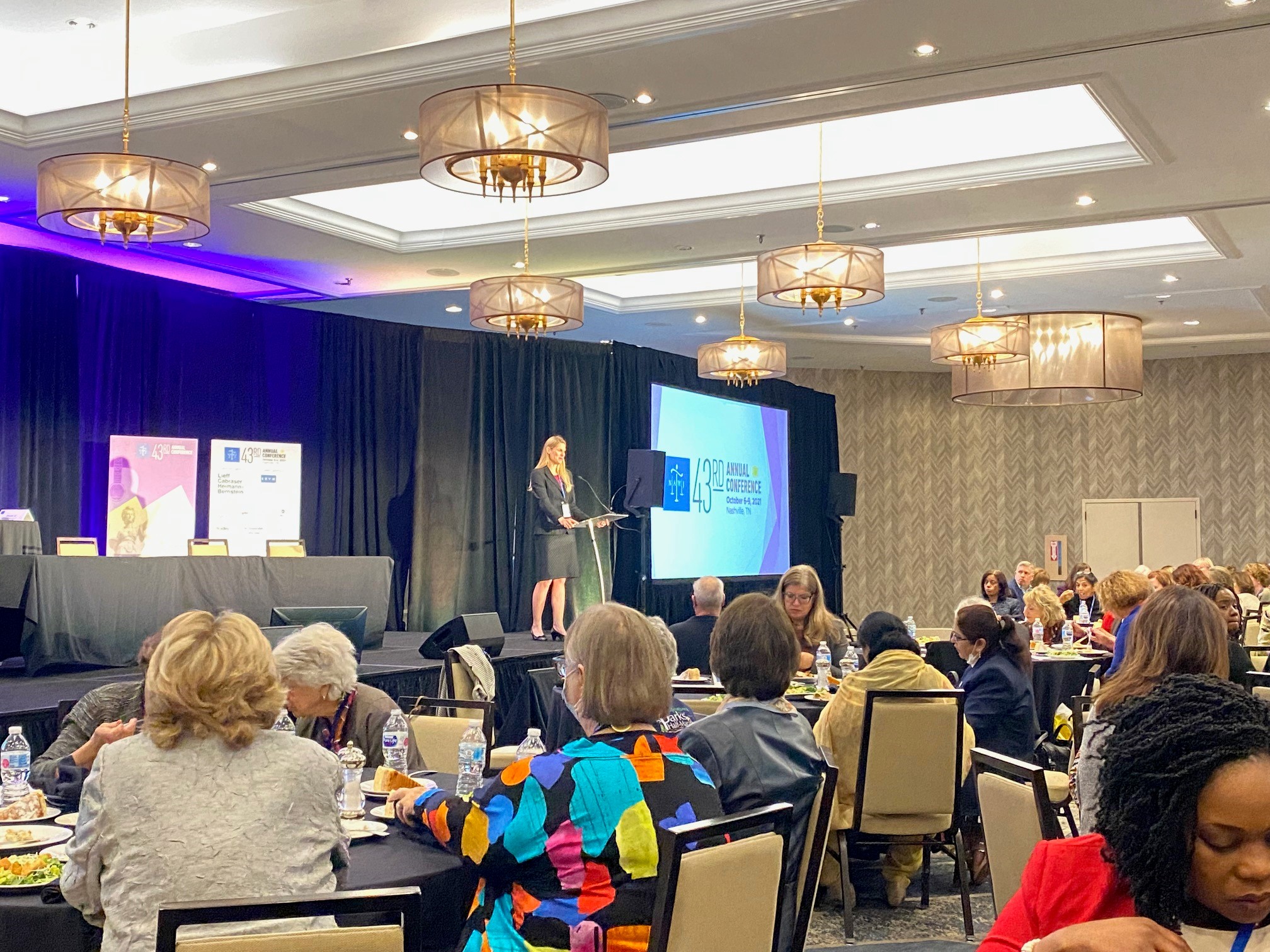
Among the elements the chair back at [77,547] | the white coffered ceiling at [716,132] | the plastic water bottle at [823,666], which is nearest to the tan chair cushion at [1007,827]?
the plastic water bottle at [823,666]

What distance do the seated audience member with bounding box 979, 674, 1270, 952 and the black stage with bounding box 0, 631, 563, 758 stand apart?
4788 millimetres

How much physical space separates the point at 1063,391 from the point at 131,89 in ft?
30.8

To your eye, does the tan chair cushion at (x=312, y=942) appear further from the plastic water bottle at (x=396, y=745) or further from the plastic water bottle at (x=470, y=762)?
the plastic water bottle at (x=396, y=745)

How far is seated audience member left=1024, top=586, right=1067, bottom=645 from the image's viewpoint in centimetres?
888

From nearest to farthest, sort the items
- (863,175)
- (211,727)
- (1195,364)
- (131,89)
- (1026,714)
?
(211,727) → (1026,714) → (131,89) → (863,175) → (1195,364)

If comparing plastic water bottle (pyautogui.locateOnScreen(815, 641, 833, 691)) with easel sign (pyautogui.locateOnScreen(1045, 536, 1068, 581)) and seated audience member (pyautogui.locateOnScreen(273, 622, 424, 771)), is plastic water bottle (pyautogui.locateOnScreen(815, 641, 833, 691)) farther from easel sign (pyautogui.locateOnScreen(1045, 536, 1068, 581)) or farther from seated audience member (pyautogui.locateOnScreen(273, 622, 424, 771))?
easel sign (pyautogui.locateOnScreen(1045, 536, 1068, 581))

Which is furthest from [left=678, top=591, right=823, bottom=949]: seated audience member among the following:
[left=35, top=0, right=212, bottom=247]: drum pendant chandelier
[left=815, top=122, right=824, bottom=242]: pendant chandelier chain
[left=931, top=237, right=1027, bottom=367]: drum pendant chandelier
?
[left=931, top=237, right=1027, bottom=367]: drum pendant chandelier

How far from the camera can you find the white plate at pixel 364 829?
116 inches

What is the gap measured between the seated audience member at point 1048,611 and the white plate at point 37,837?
723 cm

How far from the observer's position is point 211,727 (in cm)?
230

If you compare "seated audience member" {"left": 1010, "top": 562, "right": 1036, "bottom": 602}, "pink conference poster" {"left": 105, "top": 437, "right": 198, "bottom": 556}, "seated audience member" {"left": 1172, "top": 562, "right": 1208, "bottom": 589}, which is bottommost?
"seated audience member" {"left": 1010, "top": 562, "right": 1036, "bottom": 602}

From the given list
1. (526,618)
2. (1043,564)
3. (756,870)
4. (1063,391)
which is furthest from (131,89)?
(1043,564)

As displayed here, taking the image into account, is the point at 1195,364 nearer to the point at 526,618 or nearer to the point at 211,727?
the point at 526,618

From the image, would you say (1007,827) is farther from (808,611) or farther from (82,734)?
(808,611)
